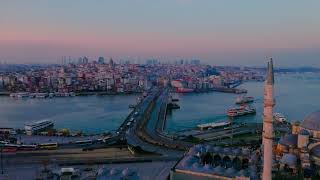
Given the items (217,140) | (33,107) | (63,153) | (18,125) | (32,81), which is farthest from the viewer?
(32,81)

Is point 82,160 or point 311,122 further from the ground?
Result: point 311,122

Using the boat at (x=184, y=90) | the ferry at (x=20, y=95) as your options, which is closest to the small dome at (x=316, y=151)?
the ferry at (x=20, y=95)

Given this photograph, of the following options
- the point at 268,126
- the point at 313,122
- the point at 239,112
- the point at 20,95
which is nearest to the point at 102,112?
the point at 239,112

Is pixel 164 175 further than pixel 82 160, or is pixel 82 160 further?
pixel 82 160

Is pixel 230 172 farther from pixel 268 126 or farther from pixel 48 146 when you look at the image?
pixel 48 146

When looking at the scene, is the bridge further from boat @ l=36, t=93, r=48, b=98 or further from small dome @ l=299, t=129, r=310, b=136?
boat @ l=36, t=93, r=48, b=98

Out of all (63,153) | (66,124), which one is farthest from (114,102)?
(63,153)

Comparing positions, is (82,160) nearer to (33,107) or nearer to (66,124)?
(66,124)

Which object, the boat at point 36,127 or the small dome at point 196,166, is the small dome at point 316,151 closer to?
the small dome at point 196,166

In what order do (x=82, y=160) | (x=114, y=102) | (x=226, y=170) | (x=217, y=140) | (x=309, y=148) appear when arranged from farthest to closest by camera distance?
(x=114, y=102) → (x=217, y=140) → (x=82, y=160) → (x=309, y=148) → (x=226, y=170)
